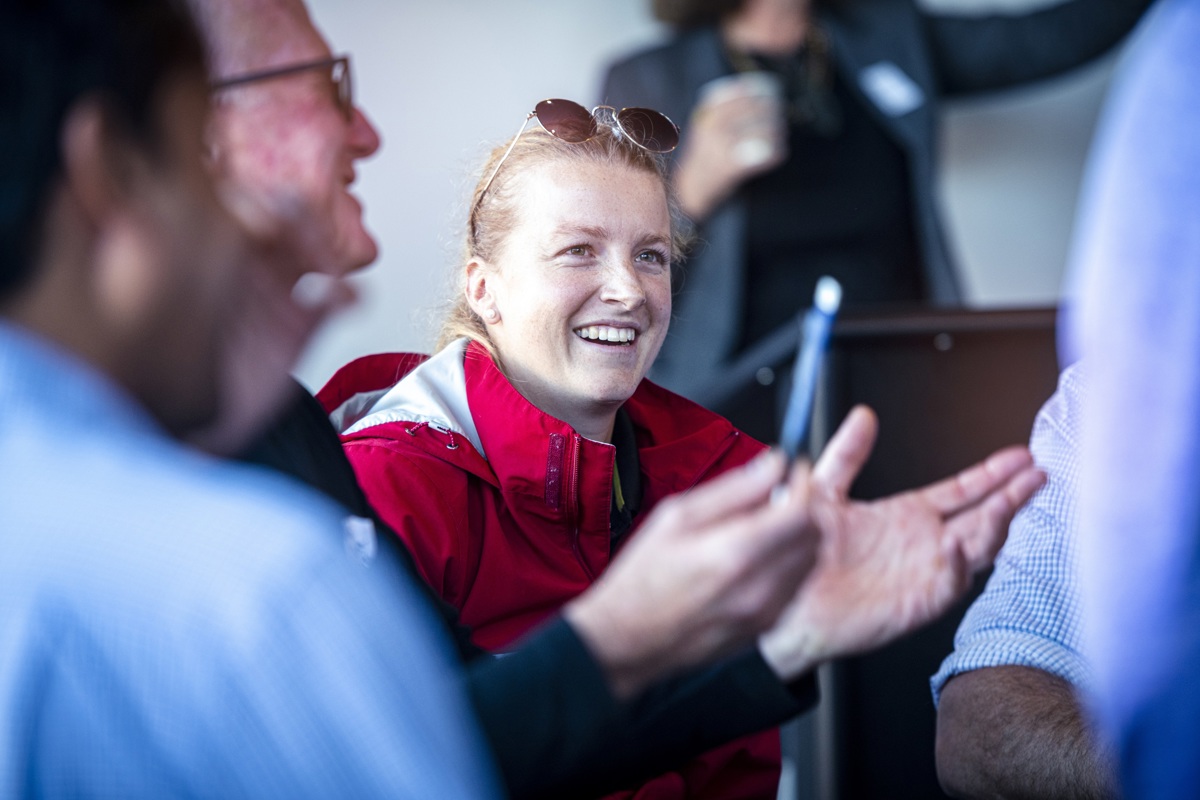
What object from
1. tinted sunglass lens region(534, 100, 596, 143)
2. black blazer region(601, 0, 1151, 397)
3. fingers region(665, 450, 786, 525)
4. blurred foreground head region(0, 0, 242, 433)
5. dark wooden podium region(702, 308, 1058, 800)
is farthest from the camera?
black blazer region(601, 0, 1151, 397)

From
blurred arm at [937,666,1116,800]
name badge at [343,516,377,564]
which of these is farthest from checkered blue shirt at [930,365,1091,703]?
name badge at [343,516,377,564]

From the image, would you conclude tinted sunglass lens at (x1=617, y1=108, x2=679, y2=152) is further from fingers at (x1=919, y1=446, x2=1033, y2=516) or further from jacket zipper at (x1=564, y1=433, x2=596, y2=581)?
fingers at (x1=919, y1=446, x2=1033, y2=516)

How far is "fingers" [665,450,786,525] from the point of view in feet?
→ 2.20

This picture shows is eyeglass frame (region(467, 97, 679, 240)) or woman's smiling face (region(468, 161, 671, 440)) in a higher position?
eyeglass frame (region(467, 97, 679, 240))

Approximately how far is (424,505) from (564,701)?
48cm

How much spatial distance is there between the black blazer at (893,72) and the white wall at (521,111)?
0.24 metres

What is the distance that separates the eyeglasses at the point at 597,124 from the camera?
1342mm

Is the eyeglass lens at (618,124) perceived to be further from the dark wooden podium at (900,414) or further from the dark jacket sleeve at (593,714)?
the dark jacket sleeve at (593,714)

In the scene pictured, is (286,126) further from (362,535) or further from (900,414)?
(900,414)

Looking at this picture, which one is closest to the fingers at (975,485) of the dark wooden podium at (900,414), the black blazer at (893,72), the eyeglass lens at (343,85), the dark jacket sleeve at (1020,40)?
the eyeglass lens at (343,85)

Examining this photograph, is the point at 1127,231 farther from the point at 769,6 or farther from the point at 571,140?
the point at 769,6

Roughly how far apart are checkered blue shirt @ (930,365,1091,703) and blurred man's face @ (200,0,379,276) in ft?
2.31

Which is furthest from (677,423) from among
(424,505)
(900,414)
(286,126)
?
(286,126)

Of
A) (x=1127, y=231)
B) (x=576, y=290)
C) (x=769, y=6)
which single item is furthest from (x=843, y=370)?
(x=769, y=6)
